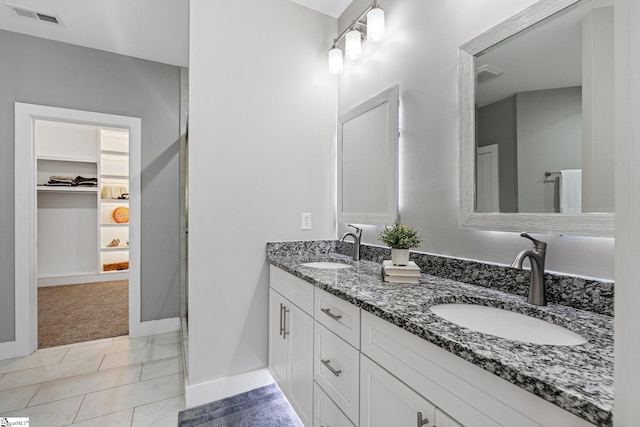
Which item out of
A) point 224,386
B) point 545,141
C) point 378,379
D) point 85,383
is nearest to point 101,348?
point 85,383

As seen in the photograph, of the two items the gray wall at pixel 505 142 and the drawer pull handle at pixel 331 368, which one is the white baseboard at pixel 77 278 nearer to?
the drawer pull handle at pixel 331 368

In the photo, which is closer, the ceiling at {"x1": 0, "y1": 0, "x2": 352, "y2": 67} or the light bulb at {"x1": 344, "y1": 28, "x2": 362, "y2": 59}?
the light bulb at {"x1": 344, "y1": 28, "x2": 362, "y2": 59}

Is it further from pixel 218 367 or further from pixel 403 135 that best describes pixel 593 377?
pixel 218 367

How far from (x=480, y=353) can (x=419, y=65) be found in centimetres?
144

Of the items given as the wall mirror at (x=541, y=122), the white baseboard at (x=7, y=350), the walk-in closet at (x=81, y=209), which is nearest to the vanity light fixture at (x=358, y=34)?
the wall mirror at (x=541, y=122)

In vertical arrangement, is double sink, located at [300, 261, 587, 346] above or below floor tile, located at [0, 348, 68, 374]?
above

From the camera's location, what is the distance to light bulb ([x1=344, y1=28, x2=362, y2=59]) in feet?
6.39

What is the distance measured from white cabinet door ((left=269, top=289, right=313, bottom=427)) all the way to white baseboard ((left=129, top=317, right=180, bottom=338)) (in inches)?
61.8

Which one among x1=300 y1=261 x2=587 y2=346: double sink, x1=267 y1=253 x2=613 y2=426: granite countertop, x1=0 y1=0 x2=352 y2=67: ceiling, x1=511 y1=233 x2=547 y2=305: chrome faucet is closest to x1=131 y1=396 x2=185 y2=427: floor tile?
x1=267 y1=253 x2=613 y2=426: granite countertop

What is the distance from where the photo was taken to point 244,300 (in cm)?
196

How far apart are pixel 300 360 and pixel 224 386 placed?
720 millimetres

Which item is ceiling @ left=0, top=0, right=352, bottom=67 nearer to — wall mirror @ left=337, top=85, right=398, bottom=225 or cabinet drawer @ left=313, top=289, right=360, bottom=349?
wall mirror @ left=337, top=85, right=398, bottom=225

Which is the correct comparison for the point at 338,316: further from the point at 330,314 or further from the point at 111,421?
the point at 111,421

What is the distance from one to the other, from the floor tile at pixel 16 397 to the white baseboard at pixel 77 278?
10.5 feet
